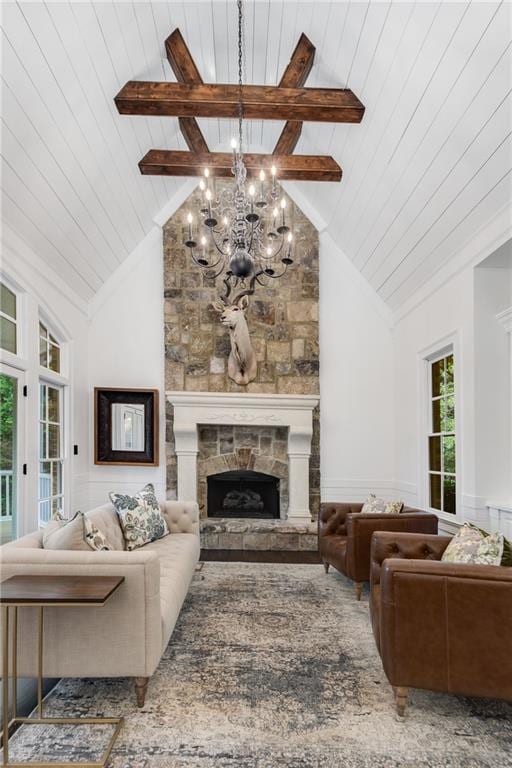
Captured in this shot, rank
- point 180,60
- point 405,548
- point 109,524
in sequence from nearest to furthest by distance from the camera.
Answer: point 405,548
point 109,524
point 180,60

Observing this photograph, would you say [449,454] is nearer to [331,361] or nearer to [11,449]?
[331,361]

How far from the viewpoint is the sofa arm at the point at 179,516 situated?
4.31 metres

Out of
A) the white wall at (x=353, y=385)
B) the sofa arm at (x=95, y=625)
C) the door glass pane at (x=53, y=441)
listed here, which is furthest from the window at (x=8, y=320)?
the white wall at (x=353, y=385)

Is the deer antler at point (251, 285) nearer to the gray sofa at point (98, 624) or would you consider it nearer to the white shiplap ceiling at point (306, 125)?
the white shiplap ceiling at point (306, 125)

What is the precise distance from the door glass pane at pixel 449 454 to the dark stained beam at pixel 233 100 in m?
2.98

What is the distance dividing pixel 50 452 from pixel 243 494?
2421mm

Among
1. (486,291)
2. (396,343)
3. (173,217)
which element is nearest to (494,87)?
(486,291)

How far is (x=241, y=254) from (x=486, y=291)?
210 centimetres

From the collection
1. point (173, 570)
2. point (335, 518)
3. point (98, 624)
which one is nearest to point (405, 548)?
point (173, 570)

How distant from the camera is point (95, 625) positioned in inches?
90.8

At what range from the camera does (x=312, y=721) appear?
222cm

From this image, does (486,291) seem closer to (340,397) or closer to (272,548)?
(340,397)

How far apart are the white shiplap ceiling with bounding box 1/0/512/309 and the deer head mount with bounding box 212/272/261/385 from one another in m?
1.48

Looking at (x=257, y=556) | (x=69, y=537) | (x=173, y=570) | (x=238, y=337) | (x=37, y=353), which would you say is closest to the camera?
(x=69, y=537)
